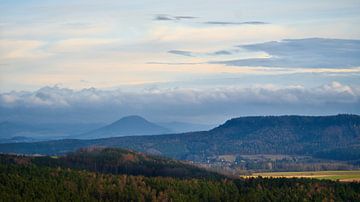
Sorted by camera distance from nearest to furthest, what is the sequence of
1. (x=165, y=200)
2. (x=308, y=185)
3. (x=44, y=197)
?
(x=44, y=197)
(x=165, y=200)
(x=308, y=185)

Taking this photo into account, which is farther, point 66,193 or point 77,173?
point 77,173

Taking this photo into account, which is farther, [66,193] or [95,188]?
[95,188]

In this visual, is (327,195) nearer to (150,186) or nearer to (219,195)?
(219,195)

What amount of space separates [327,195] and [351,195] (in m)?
4.84

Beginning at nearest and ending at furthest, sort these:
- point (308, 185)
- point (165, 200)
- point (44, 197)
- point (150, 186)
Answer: point (44, 197), point (165, 200), point (150, 186), point (308, 185)

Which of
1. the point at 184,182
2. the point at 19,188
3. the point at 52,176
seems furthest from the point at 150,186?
the point at 19,188

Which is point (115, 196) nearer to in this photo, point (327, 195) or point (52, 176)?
point (52, 176)

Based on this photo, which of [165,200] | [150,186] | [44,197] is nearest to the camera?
[44,197]

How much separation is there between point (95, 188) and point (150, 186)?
45.8ft

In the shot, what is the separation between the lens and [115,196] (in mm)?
151000

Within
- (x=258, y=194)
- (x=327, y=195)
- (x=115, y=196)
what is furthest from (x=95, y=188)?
(x=327, y=195)

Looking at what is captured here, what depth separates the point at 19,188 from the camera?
14050 centimetres

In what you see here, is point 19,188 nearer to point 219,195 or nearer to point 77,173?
point 77,173

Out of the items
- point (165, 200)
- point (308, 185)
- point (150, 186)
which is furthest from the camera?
point (308, 185)
